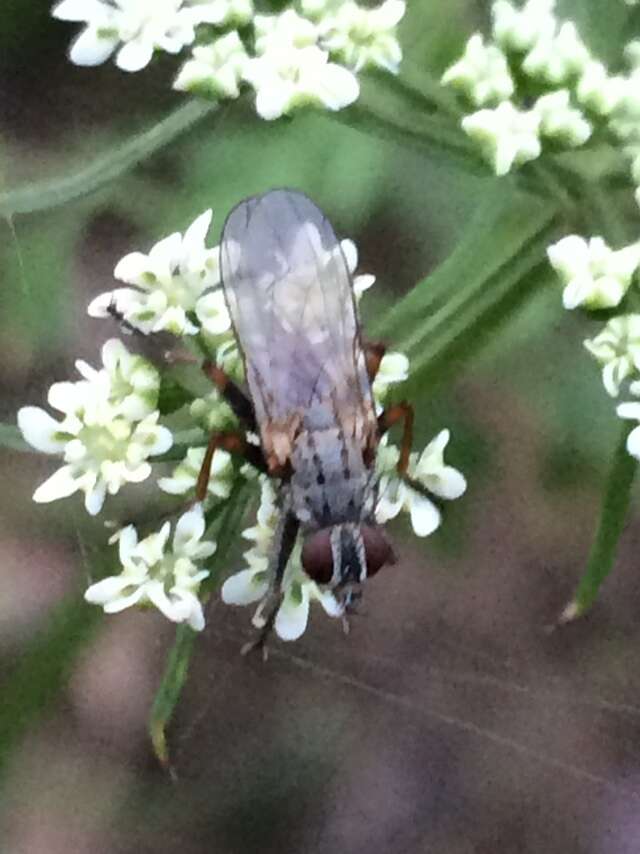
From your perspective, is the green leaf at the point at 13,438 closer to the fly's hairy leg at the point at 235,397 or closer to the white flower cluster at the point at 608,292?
the fly's hairy leg at the point at 235,397

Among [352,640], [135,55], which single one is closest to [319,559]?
[135,55]

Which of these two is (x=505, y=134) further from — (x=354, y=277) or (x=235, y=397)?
(x=235, y=397)

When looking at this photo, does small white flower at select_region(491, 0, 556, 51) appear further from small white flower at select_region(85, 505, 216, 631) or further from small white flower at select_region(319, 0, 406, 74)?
small white flower at select_region(85, 505, 216, 631)

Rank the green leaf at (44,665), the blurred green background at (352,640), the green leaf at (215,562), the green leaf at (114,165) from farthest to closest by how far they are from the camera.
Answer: the blurred green background at (352,640), the green leaf at (44,665), the green leaf at (114,165), the green leaf at (215,562)

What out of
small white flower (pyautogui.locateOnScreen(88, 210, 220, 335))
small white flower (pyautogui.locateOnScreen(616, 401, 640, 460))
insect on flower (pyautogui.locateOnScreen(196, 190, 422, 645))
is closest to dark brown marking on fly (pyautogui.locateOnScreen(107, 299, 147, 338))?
small white flower (pyautogui.locateOnScreen(88, 210, 220, 335))

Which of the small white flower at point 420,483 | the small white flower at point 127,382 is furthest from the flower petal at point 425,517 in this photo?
the small white flower at point 127,382
